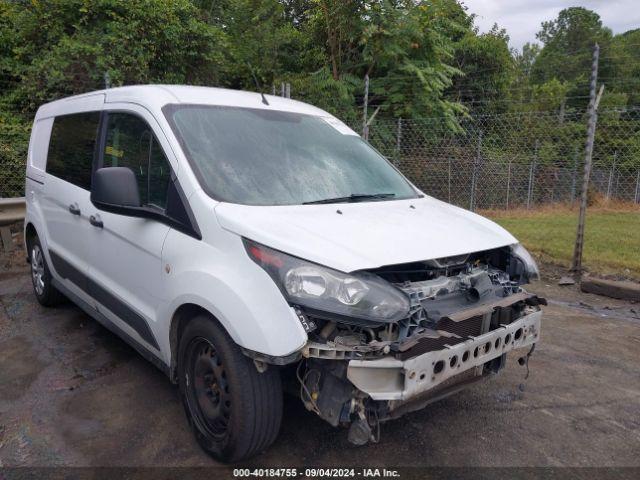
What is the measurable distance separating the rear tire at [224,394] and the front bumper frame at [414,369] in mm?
503

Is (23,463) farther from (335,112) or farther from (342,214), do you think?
(335,112)

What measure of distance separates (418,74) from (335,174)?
10569 millimetres

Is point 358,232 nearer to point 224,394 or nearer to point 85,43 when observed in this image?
point 224,394

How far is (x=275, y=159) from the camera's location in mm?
3281

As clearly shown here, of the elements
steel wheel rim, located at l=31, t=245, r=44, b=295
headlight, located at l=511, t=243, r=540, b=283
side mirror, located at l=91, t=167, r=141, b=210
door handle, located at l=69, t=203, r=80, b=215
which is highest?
side mirror, located at l=91, t=167, r=141, b=210

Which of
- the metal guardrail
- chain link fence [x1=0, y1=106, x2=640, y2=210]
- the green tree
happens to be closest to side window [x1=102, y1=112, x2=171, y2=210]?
the metal guardrail

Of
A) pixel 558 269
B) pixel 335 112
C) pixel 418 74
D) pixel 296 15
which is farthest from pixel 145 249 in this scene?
pixel 296 15

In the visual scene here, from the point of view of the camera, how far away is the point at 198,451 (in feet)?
9.59

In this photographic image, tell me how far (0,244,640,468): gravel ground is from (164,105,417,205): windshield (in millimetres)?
1338

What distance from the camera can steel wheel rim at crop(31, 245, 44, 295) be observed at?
511 cm

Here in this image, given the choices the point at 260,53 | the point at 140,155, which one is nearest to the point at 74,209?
the point at 140,155

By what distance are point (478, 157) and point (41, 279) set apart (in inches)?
383

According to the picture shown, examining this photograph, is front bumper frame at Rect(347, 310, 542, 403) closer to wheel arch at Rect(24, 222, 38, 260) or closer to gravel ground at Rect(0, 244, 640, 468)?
Result: gravel ground at Rect(0, 244, 640, 468)

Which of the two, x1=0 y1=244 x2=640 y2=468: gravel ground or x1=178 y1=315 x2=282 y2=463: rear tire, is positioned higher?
x1=178 y1=315 x2=282 y2=463: rear tire
